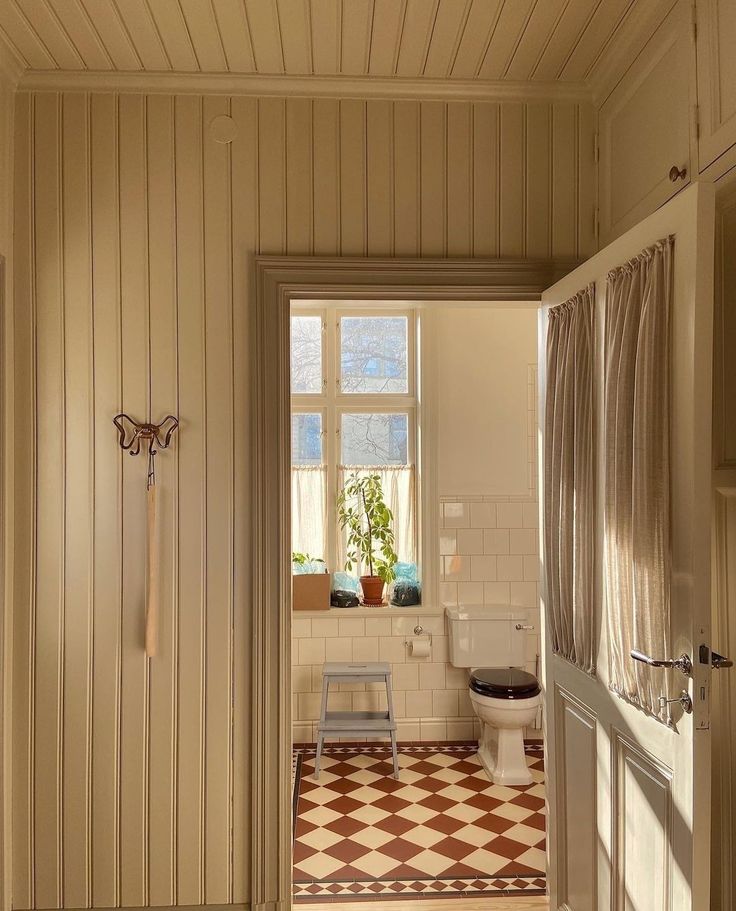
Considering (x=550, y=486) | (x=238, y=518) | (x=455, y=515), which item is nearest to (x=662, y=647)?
(x=550, y=486)

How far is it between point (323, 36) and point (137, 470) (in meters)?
1.50

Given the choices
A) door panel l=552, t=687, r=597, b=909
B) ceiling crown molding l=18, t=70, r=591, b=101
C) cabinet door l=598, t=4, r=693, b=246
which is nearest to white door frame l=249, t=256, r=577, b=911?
cabinet door l=598, t=4, r=693, b=246

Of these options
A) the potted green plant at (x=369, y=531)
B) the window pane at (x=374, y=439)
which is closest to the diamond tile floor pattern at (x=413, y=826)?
the potted green plant at (x=369, y=531)

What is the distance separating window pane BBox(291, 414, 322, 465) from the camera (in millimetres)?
4539

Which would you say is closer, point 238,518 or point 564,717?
point 564,717

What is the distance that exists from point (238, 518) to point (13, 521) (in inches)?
29.5

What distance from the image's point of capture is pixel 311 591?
14.2 feet

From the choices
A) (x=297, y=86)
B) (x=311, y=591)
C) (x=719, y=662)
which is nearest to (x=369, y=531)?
(x=311, y=591)

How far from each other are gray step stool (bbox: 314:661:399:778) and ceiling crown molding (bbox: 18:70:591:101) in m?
2.82

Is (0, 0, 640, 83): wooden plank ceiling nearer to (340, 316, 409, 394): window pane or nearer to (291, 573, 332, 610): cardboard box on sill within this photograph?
(340, 316, 409, 394): window pane

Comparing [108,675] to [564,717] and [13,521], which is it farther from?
[564,717]

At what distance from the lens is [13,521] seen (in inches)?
101

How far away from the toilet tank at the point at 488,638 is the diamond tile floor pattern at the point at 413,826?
54 centimetres

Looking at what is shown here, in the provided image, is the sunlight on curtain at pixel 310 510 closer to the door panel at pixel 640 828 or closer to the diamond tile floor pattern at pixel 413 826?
the diamond tile floor pattern at pixel 413 826
